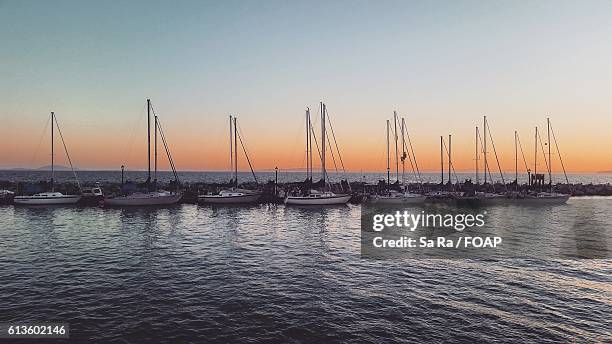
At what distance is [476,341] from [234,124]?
65.0 metres

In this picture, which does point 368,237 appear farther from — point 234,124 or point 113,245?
point 234,124

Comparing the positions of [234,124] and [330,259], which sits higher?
[234,124]

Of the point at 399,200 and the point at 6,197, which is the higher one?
the point at 6,197

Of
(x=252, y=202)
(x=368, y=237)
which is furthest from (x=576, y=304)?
(x=252, y=202)

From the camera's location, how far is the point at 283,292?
59.4 ft

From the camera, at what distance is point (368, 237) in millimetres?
33531

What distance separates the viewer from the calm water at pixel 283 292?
1368 centimetres

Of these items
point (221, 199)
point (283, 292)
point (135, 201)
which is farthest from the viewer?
point (221, 199)

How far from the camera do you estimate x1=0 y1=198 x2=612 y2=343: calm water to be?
539 inches

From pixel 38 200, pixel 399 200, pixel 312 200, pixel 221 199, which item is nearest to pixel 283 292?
pixel 312 200

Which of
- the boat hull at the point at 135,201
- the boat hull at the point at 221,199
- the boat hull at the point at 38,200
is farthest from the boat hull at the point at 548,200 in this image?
the boat hull at the point at 38,200

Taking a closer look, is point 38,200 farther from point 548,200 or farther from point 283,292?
point 548,200

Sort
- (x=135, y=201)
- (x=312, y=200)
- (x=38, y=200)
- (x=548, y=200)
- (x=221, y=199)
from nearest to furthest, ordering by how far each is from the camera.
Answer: (x=38, y=200)
(x=135, y=201)
(x=312, y=200)
(x=221, y=199)
(x=548, y=200)

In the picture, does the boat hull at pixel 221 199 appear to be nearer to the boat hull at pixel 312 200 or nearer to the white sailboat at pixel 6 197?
the boat hull at pixel 312 200
